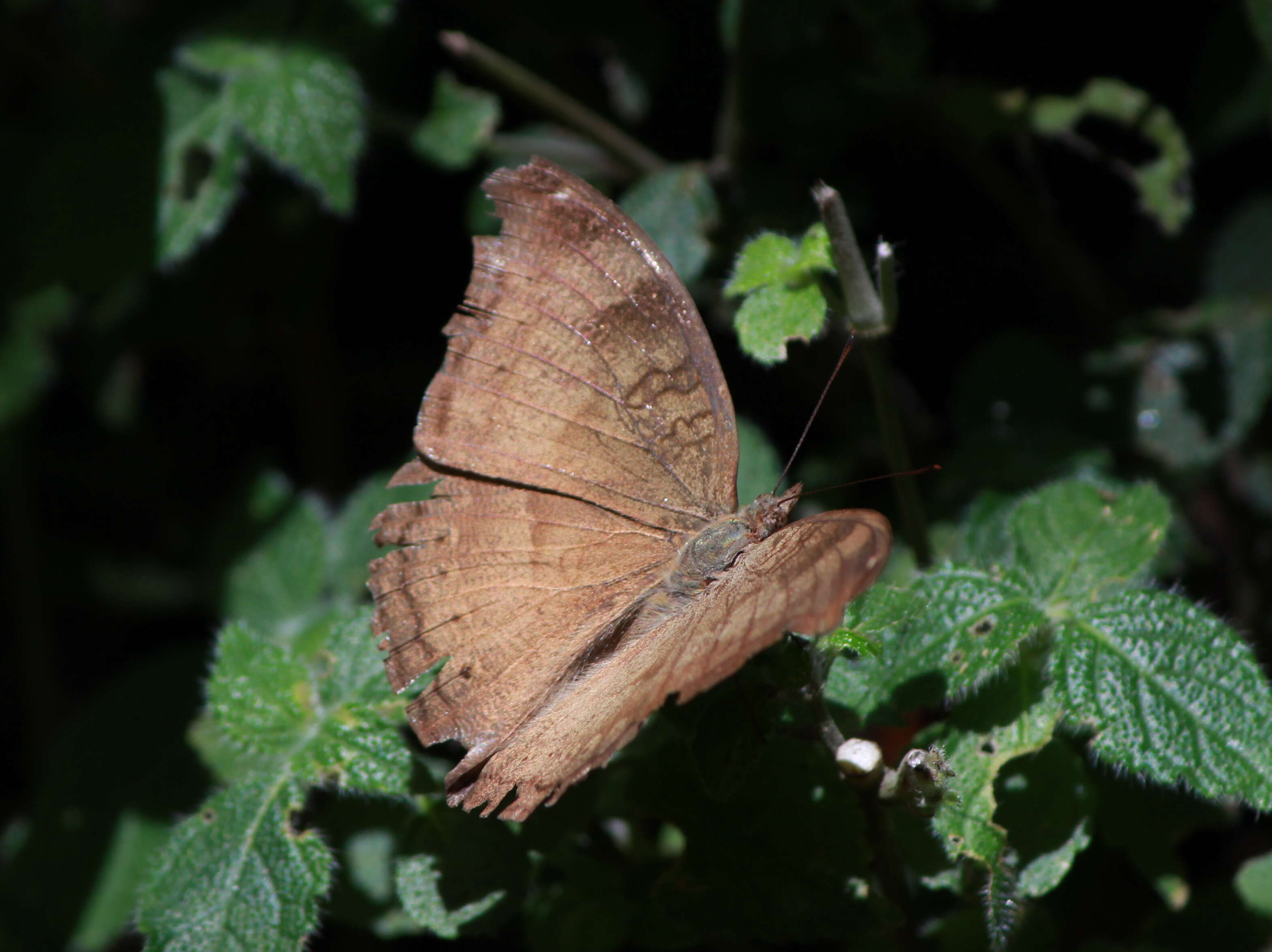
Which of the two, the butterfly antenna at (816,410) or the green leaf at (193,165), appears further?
the green leaf at (193,165)

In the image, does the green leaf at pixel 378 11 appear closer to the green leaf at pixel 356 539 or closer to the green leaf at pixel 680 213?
the green leaf at pixel 680 213

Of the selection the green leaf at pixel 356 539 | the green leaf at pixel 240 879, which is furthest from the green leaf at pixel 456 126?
the green leaf at pixel 240 879

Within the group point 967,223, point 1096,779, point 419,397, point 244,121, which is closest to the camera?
point 1096,779

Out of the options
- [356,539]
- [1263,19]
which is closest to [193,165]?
[356,539]

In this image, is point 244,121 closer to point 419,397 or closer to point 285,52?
point 285,52

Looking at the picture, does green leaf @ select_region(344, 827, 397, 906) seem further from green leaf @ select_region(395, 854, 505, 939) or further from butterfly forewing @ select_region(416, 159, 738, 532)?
butterfly forewing @ select_region(416, 159, 738, 532)

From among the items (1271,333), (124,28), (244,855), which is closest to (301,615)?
(244,855)
